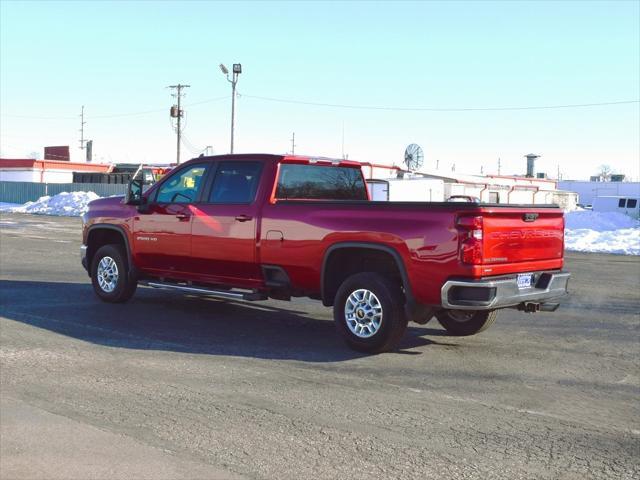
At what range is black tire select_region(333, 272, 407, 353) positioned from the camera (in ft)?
23.3

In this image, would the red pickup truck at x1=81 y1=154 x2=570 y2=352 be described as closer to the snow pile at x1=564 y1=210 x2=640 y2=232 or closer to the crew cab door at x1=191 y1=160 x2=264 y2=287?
the crew cab door at x1=191 y1=160 x2=264 y2=287

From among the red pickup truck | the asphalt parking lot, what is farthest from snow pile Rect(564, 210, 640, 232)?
the red pickup truck

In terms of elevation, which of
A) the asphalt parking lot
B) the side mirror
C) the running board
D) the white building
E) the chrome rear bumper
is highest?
the white building

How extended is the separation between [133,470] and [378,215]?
3802mm

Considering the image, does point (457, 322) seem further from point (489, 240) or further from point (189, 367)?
point (189, 367)

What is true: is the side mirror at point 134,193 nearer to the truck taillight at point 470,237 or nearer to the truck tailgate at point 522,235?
the truck taillight at point 470,237

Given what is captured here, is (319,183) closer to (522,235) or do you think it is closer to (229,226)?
(229,226)

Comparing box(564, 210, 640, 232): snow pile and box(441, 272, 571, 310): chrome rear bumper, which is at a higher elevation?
box(564, 210, 640, 232): snow pile

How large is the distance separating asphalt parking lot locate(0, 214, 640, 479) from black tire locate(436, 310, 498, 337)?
16 centimetres

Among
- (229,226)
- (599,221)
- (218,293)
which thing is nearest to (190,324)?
(218,293)

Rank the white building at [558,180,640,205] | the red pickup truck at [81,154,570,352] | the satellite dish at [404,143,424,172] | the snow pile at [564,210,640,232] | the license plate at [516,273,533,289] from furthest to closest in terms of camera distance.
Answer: the white building at [558,180,640,205] → the satellite dish at [404,143,424,172] → the snow pile at [564,210,640,232] → the license plate at [516,273,533,289] → the red pickup truck at [81,154,570,352]

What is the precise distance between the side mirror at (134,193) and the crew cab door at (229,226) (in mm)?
1169

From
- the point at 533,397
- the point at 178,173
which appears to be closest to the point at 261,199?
the point at 178,173

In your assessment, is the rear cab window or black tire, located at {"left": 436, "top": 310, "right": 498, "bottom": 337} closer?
black tire, located at {"left": 436, "top": 310, "right": 498, "bottom": 337}
